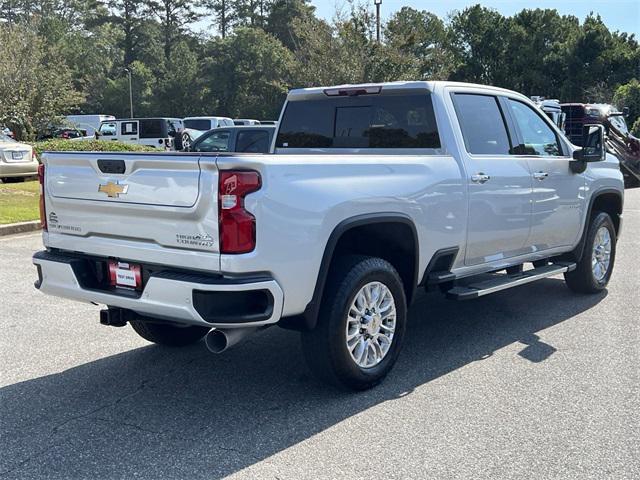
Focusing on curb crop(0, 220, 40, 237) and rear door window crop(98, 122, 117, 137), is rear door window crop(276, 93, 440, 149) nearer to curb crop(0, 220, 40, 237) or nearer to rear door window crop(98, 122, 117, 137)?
curb crop(0, 220, 40, 237)

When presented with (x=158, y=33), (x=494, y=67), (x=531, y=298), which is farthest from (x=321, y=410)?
(x=158, y=33)

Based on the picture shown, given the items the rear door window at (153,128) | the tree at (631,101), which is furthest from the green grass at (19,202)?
the tree at (631,101)

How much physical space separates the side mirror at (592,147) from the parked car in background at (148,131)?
2495 cm

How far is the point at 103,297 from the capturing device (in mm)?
4223

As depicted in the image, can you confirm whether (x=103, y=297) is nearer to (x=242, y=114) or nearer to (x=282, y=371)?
(x=282, y=371)

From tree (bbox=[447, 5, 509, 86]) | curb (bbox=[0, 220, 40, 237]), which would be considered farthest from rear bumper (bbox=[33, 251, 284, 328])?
tree (bbox=[447, 5, 509, 86])

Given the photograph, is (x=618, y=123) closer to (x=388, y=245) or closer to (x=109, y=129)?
(x=388, y=245)

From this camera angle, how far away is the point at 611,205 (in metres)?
7.44

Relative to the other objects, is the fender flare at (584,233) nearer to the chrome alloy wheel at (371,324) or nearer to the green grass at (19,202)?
the chrome alloy wheel at (371,324)

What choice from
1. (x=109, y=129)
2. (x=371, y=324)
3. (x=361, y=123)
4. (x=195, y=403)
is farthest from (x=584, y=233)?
(x=109, y=129)

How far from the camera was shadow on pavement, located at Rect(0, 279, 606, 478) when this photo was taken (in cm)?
359

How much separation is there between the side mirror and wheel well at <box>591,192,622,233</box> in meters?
0.73

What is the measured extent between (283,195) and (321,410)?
1.35 m

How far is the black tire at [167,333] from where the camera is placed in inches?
208
